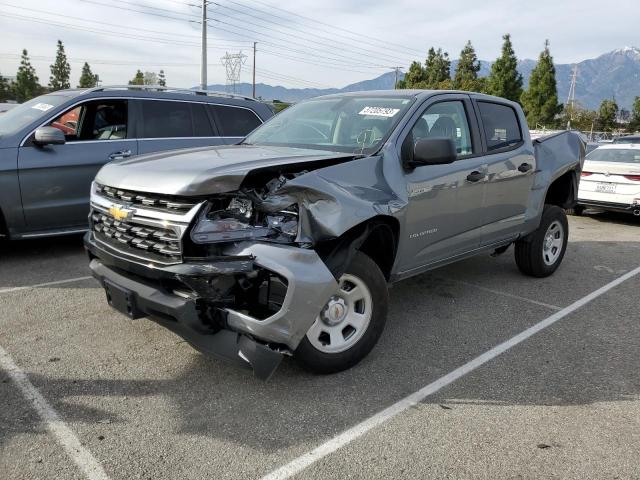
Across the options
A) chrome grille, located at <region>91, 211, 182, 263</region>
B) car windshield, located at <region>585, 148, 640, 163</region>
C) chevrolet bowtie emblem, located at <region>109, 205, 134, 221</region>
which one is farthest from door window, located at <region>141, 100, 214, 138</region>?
car windshield, located at <region>585, 148, 640, 163</region>

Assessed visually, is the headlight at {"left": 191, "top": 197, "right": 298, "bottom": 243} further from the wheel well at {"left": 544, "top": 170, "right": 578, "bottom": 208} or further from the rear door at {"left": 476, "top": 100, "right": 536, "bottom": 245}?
the wheel well at {"left": 544, "top": 170, "right": 578, "bottom": 208}

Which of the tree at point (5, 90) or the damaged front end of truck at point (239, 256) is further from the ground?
the tree at point (5, 90)

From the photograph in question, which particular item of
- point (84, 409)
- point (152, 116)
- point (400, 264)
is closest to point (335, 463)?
point (84, 409)

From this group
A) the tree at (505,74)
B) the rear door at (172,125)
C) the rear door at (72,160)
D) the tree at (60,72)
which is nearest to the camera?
the rear door at (72,160)

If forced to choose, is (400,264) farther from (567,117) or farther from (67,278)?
(567,117)

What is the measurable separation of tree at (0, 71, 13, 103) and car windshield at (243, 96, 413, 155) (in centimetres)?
6111

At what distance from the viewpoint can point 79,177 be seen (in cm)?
615

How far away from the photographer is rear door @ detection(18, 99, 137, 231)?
19.2ft

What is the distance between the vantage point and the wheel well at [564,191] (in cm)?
625

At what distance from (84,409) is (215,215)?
1.32 meters

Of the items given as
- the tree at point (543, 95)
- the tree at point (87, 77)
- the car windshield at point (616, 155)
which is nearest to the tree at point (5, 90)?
the tree at point (87, 77)

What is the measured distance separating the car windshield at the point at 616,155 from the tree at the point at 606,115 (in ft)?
168

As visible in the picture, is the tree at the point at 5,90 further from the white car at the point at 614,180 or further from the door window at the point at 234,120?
the white car at the point at 614,180

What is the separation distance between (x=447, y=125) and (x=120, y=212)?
273 centimetres
